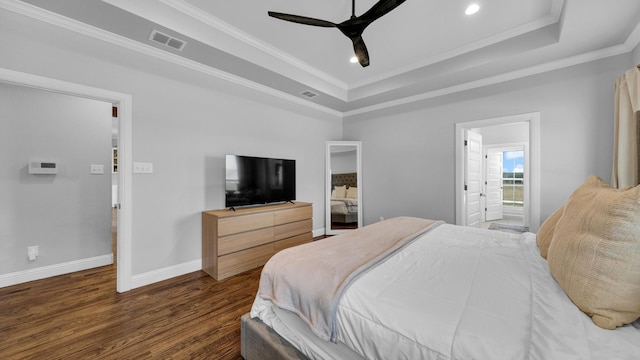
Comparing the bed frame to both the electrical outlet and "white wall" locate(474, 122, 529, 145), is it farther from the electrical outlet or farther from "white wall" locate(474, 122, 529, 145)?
"white wall" locate(474, 122, 529, 145)

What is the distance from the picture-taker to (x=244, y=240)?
115 inches

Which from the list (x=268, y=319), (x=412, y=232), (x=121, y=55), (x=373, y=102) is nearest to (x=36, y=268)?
(x=121, y=55)

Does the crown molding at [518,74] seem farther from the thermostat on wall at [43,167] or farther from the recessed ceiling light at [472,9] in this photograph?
the thermostat on wall at [43,167]

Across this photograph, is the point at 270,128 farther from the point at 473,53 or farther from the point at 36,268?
the point at 36,268

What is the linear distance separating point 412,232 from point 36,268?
13.3 ft

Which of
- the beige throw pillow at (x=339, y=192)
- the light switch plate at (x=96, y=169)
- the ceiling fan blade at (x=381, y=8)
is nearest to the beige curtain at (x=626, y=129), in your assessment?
the ceiling fan blade at (x=381, y=8)

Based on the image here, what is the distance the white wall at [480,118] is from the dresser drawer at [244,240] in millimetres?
2221

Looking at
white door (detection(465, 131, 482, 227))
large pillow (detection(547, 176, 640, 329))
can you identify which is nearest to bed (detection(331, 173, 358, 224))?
white door (detection(465, 131, 482, 227))

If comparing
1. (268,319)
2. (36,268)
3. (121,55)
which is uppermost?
(121,55)

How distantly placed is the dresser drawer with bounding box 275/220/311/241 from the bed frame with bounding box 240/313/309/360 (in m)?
1.86

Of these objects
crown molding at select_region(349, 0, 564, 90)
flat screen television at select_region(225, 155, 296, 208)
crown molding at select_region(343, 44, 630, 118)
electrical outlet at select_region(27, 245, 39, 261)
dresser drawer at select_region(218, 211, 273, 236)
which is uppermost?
crown molding at select_region(349, 0, 564, 90)

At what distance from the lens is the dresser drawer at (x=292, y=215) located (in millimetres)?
3357

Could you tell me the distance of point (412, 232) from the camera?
2043 mm

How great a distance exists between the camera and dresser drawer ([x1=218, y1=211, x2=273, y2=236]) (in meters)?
2.75
